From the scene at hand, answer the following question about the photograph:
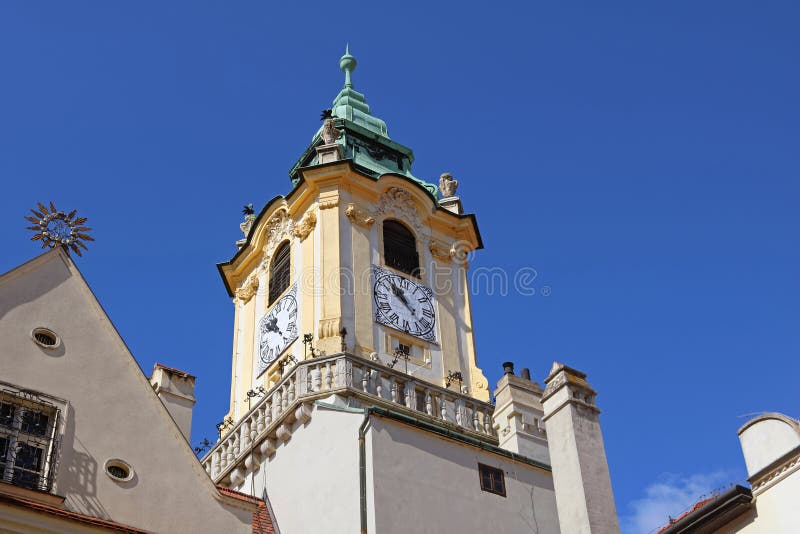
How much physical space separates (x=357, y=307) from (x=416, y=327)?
167 cm

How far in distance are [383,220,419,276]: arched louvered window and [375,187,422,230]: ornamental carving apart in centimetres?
26

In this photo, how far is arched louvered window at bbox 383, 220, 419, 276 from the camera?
28.5 m

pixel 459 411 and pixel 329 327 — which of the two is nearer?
pixel 459 411

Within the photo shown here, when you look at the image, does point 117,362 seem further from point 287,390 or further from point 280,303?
point 280,303

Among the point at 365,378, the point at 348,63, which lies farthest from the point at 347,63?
the point at 365,378

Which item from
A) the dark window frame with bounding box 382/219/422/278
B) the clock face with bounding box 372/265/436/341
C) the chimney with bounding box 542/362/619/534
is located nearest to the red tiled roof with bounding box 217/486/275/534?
the chimney with bounding box 542/362/619/534

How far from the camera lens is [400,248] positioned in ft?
95.1

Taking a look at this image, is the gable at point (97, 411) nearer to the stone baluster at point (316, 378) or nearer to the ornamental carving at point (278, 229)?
the stone baluster at point (316, 378)

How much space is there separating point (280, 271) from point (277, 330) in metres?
1.95

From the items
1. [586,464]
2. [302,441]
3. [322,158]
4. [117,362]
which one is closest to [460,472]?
[302,441]

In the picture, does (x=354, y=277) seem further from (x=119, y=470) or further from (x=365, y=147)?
(x=119, y=470)

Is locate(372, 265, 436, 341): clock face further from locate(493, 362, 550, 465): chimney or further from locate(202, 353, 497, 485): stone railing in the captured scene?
locate(493, 362, 550, 465): chimney

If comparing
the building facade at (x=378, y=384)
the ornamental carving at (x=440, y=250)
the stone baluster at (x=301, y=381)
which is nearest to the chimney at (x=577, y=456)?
the building facade at (x=378, y=384)

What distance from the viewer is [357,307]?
26.5 meters
